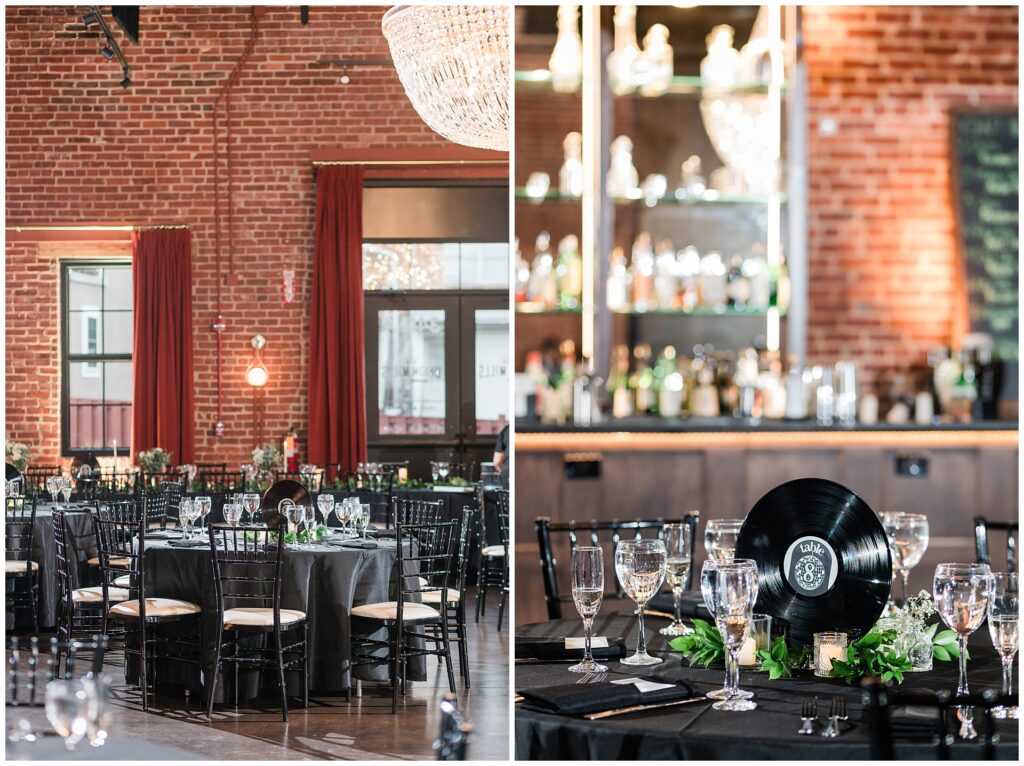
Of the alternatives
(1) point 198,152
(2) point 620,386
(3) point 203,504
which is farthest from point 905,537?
(2) point 620,386

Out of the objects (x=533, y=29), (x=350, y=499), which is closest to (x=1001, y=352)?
(x=533, y=29)

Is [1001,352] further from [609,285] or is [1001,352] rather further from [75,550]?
[75,550]

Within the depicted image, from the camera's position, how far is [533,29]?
202 inches

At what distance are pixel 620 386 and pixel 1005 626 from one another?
3.20 meters

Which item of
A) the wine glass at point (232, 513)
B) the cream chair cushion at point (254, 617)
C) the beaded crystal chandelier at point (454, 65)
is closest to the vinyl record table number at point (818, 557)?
the beaded crystal chandelier at point (454, 65)

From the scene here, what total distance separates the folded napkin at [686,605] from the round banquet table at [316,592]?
0.64 metres

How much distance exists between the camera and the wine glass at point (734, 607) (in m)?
1.98

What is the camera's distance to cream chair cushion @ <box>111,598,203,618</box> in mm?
2756

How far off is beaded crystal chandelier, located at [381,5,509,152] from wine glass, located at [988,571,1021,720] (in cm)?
149

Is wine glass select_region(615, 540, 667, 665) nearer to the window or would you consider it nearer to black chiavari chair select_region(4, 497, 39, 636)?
the window

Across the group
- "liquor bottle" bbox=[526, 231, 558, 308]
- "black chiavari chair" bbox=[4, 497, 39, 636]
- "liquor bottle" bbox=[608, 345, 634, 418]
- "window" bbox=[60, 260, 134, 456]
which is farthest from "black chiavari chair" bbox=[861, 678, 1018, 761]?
"liquor bottle" bbox=[526, 231, 558, 308]

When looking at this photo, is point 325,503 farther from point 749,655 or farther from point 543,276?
point 543,276

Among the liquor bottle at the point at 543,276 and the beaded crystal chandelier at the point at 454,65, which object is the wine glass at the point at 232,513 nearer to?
the beaded crystal chandelier at the point at 454,65

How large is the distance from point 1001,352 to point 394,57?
3843 millimetres
